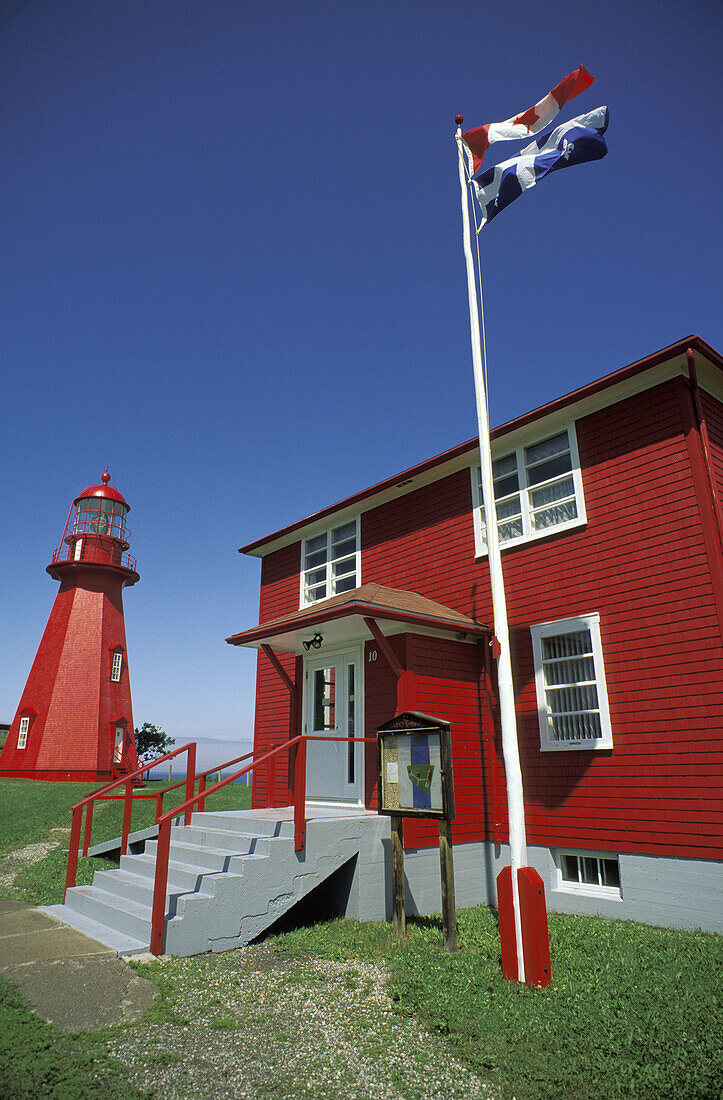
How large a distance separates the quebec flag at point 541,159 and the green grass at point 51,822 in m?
10.4

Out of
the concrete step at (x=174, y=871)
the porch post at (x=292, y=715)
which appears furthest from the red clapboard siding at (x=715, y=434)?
the concrete step at (x=174, y=871)

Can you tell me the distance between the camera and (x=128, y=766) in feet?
86.6

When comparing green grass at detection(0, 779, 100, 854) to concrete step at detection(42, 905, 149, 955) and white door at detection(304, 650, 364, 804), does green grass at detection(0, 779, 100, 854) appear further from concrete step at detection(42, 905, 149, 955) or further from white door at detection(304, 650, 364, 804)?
white door at detection(304, 650, 364, 804)

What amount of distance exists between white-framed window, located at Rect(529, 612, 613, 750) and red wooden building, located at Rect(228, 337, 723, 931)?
2 centimetres

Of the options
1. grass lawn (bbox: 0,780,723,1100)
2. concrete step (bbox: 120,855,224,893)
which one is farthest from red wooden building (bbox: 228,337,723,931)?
concrete step (bbox: 120,855,224,893)

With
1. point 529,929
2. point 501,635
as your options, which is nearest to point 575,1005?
point 529,929

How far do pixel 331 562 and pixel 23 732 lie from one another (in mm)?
19323

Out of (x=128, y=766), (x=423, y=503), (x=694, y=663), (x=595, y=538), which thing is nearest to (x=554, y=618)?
(x=595, y=538)

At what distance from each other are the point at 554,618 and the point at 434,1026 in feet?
18.6

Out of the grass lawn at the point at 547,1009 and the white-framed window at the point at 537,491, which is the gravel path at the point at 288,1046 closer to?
the grass lawn at the point at 547,1009

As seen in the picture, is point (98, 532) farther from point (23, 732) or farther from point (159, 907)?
point (159, 907)

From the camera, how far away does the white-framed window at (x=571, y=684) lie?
862cm

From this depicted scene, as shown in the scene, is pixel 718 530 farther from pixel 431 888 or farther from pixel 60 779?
pixel 60 779

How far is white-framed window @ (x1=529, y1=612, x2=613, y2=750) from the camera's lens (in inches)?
339
